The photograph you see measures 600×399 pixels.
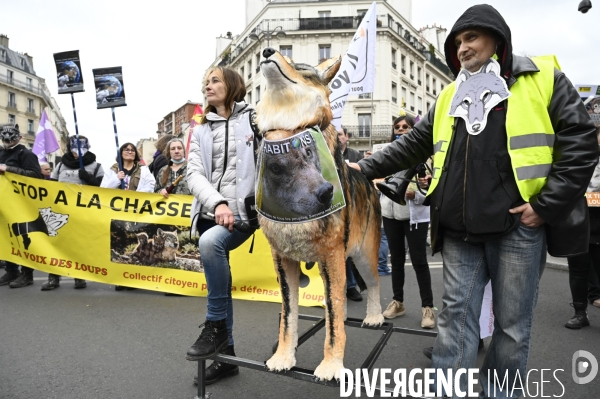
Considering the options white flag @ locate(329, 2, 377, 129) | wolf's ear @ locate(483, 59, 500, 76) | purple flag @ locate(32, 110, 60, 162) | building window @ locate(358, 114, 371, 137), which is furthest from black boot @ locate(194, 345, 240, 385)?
building window @ locate(358, 114, 371, 137)

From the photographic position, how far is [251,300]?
4934 mm

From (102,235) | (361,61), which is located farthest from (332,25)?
(102,235)

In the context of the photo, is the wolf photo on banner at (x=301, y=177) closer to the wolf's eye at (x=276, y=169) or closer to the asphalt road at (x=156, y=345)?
the wolf's eye at (x=276, y=169)

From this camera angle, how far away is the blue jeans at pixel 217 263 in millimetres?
2502

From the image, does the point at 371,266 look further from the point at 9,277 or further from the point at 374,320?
the point at 9,277

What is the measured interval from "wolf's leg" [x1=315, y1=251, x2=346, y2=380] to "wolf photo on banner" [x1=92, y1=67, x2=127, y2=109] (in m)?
6.00

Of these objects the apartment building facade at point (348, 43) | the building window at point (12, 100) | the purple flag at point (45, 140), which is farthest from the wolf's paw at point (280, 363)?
the building window at point (12, 100)

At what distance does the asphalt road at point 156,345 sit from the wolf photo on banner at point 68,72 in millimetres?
3408

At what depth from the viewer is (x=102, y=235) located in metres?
5.29

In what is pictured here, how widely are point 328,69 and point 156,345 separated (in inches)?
111

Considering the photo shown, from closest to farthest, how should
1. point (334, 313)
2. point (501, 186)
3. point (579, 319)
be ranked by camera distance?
1. point (501, 186)
2. point (334, 313)
3. point (579, 319)

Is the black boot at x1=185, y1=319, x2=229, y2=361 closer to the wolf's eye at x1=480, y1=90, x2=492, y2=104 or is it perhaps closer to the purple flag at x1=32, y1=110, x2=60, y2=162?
the wolf's eye at x1=480, y1=90, x2=492, y2=104

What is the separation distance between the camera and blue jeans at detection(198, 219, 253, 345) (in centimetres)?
250

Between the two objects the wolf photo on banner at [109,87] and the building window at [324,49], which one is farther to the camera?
the building window at [324,49]
